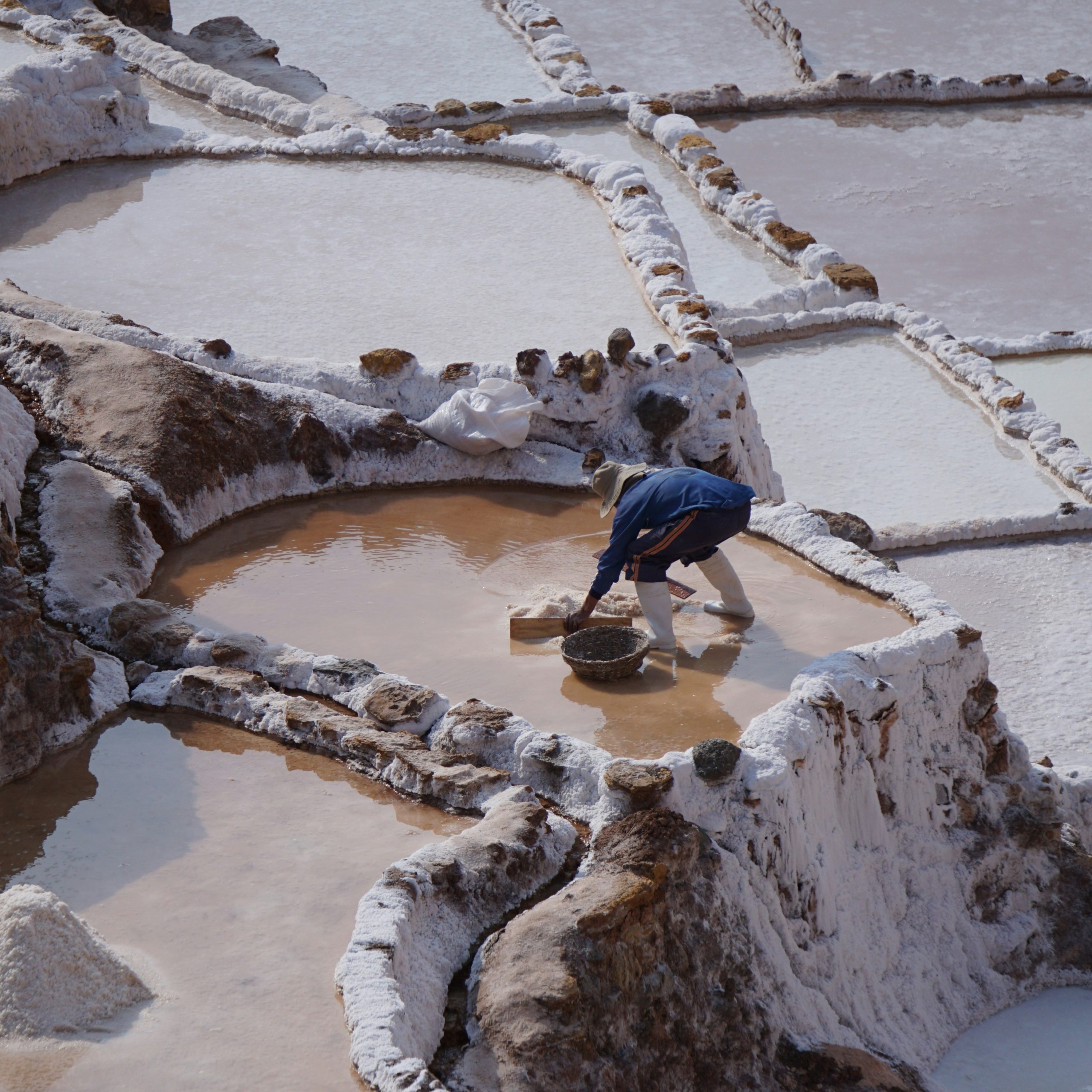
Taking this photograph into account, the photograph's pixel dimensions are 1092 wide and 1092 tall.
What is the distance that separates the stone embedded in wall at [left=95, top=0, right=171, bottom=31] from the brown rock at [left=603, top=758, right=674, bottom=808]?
11.8 meters

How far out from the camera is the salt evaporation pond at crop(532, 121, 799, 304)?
1076cm

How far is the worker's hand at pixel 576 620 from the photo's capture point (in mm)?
5750

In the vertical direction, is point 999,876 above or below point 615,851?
below

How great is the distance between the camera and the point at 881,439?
9445 mm

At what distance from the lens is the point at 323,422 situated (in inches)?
292

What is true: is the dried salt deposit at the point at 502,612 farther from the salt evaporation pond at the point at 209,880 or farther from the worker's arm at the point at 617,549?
the worker's arm at the point at 617,549

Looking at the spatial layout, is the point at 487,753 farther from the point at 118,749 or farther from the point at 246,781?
the point at 118,749

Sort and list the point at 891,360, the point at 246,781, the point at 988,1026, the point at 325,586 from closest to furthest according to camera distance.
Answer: the point at 246,781 < the point at 988,1026 < the point at 325,586 < the point at 891,360

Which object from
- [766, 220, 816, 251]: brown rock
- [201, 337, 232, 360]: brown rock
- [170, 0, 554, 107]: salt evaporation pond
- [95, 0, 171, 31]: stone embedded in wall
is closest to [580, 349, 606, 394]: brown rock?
[201, 337, 232, 360]: brown rock

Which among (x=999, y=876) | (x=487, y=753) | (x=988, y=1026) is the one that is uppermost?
(x=487, y=753)

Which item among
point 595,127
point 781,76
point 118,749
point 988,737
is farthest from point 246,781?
point 781,76

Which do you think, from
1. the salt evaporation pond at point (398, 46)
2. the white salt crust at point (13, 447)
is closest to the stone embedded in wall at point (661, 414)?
the white salt crust at point (13, 447)

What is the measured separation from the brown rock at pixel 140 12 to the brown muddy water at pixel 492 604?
355 inches

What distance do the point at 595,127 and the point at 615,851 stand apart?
9770mm
